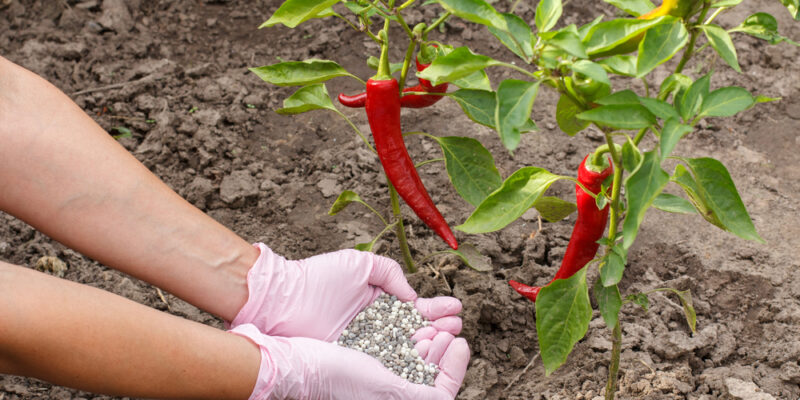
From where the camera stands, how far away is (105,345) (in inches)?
58.4

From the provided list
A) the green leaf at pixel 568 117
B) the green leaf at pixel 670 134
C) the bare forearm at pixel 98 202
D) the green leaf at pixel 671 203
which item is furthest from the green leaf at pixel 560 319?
the bare forearm at pixel 98 202

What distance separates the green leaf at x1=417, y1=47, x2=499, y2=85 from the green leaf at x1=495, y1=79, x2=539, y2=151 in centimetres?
8

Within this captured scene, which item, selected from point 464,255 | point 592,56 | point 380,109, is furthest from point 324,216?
point 592,56

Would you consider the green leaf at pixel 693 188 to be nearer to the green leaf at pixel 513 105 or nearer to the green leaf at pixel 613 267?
the green leaf at pixel 613 267

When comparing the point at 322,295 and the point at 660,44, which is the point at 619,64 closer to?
the point at 660,44

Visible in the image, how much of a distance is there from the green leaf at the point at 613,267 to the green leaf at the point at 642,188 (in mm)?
242

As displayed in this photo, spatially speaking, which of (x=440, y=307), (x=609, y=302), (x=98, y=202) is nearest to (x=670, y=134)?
(x=609, y=302)

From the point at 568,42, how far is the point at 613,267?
52 centimetres

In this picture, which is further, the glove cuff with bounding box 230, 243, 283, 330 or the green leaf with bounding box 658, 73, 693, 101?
the glove cuff with bounding box 230, 243, 283, 330

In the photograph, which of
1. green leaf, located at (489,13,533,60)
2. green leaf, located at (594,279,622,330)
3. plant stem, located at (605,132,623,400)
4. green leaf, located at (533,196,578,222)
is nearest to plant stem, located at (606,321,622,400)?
plant stem, located at (605,132,623,400)

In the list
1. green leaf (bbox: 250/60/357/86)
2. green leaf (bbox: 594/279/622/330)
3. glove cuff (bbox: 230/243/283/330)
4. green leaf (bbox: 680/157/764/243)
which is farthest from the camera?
glove cuff (bbox: 230/243/283/330)

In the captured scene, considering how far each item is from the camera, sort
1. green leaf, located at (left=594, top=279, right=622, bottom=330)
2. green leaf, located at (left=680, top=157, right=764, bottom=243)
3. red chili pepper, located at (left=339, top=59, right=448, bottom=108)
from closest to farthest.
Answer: green leaf, located at (left=680, top=157, right=764, bottom=243)
green leaf, located at (left=594, top=279, right=622, bottom=330)
red chili pepper, located at (left=339, top=59, right=448, bottom=108)

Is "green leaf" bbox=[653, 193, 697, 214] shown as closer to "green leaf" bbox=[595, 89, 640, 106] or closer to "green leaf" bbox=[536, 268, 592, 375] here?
"green leaf" bbox=[536, 268, 592, 375]

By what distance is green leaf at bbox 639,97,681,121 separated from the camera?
A: 1176 millimetres
